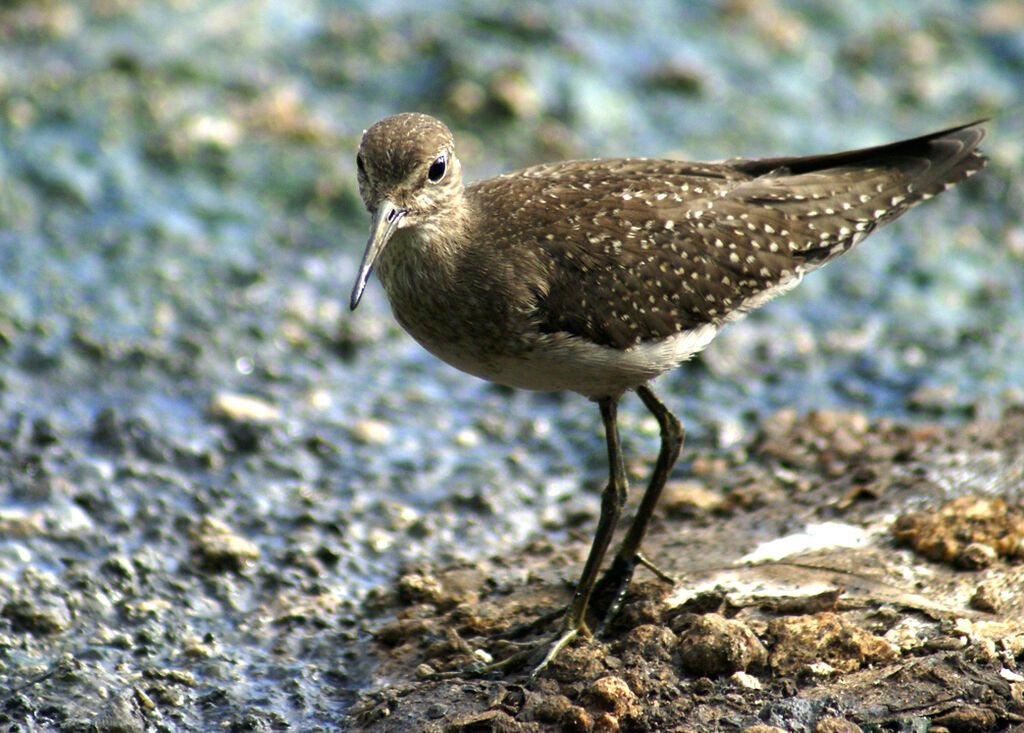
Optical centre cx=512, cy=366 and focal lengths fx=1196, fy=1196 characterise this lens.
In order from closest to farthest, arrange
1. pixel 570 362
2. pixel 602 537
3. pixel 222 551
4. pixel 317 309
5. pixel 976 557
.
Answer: pixel 570 362 → pixel 976 557 → pixel 602 537 → pixel 222 551 → pixel 317 309

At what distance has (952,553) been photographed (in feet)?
18.2

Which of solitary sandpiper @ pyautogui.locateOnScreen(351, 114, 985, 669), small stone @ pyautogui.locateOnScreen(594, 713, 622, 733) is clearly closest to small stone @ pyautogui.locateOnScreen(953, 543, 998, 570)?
solitary sandpiper @ pyautogui.locateOnScreen(351, 114, 985, 669)

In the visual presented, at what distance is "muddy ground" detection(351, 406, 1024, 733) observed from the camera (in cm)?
470

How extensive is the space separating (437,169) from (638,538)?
204 cm

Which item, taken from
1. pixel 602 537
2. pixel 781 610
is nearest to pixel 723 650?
pixel 781 610

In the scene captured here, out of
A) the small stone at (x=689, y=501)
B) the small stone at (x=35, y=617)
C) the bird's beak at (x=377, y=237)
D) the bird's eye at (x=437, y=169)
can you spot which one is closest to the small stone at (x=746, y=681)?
the small stone at (x=689, y=501)

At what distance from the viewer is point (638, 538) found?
591 cm

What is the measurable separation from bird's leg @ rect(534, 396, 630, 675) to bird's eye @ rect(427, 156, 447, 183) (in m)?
1.31

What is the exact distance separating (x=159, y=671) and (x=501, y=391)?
129 inches

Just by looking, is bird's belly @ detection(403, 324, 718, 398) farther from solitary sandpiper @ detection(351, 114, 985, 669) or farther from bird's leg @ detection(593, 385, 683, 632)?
bird's leg @ detection(593, 385, 683, 632)

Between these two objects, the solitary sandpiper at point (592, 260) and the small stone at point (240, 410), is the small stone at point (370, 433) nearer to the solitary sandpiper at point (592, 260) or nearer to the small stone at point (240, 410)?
the small stone at point (240, 410)

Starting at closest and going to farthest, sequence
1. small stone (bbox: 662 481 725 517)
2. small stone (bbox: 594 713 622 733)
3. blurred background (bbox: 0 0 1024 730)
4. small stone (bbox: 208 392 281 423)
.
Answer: small stone (bbox: 594 713 622 733)
blurred background (bbox: 0 0 1024 730)
small stone (bbox: 662 481 725 517)
small stone (bbox: 208 392 281 423)

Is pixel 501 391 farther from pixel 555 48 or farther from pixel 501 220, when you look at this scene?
pixel 555 48

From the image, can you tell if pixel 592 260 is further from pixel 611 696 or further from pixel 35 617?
pixel 35 617
